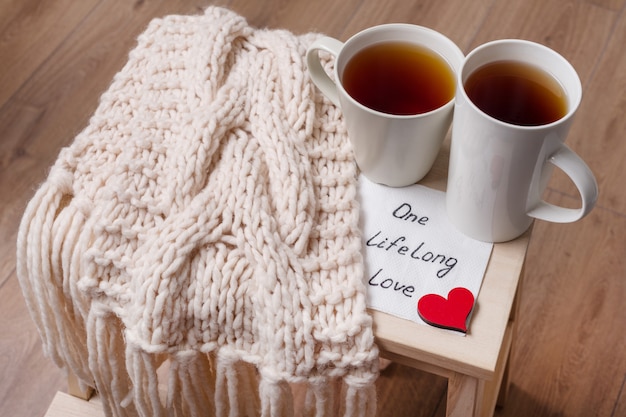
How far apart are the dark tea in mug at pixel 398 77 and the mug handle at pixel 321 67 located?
1.0 inches

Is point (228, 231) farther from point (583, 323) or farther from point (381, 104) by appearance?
point (583, 323)

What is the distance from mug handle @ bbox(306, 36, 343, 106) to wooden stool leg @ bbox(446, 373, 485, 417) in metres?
0.29

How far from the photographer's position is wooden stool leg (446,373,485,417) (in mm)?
657

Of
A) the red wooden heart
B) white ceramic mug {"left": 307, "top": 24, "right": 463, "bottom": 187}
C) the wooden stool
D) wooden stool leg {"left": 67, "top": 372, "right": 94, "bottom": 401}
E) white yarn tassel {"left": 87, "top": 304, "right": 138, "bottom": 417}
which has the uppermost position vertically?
white ceramic mug {"left": 307, "top": 24, "right": 463, "bottom": 187}

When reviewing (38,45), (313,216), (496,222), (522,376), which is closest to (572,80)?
(496,222)

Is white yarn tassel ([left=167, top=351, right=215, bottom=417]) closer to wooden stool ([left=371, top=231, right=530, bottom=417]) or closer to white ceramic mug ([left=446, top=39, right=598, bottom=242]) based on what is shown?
wooden stool ([left=371, top=231, right=530, bottom=417])

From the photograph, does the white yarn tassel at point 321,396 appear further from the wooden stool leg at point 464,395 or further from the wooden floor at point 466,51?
the wooden floor at point 466,51

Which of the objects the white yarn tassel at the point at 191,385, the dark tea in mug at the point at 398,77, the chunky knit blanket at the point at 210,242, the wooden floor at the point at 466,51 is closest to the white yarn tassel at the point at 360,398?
the chunky knit blanket at the point at 210,242

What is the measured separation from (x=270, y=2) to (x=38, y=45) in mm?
452

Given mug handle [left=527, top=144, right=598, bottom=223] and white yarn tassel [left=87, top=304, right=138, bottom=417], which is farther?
white yarn tassel [left=87, top=304, right=138, bottom=417]

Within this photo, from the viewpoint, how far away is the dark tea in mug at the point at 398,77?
0.70 m

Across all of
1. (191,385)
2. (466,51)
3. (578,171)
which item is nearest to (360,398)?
(191,385)

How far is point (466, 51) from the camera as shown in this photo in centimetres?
141

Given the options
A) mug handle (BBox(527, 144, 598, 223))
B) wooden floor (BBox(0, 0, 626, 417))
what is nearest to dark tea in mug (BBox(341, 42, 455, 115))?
mug handle (BBox(527, 144, 598, 223))
